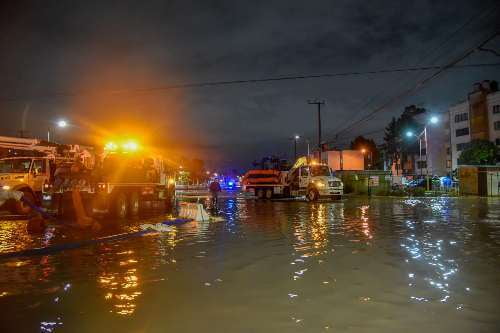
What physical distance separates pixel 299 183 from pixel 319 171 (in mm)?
1828

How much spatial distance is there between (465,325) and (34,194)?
19.8 m

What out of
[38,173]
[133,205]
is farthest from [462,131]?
[38,173]

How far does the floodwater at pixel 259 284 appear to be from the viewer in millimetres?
5477

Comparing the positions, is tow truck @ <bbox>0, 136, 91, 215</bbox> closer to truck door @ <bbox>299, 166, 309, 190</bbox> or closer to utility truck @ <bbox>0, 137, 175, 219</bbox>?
utility truck @ <bbox>0, 137, 175, 219</bbox>

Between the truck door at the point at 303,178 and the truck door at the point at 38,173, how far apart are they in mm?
18725

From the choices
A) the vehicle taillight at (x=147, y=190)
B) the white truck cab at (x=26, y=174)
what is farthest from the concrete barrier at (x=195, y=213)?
the white truck cab at (x=26, y=174)

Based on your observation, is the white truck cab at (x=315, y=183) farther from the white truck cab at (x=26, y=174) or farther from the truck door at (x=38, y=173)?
the truck door at (x=38, y=173)

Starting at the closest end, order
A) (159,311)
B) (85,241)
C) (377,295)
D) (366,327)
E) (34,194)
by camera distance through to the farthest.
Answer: (366,327) < (159,311) < (377,295) < (85,241) < (34,194)

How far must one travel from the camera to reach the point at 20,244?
11.8 meters

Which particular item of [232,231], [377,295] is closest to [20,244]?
[232,231]

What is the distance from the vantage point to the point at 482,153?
61.8m

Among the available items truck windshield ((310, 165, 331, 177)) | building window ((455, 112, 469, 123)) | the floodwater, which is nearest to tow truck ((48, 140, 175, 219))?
the floodwater

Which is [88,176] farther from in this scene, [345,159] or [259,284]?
[345,159]

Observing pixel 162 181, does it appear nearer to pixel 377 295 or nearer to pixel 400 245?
pixel 400 245
